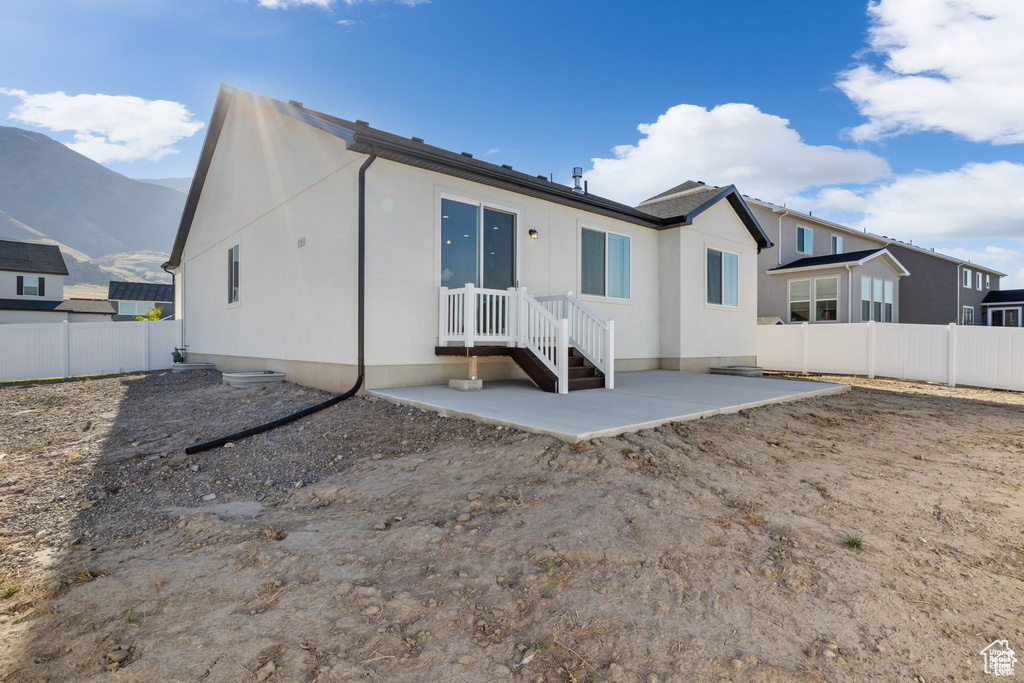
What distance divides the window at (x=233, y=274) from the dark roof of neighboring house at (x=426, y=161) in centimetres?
308

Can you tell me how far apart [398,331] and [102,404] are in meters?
4.89

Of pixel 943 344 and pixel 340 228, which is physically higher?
pixel 340 228

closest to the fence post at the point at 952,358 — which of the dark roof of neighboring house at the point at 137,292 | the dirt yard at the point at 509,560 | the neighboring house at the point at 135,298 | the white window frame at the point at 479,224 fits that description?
the dirt yard at the point at 509,560

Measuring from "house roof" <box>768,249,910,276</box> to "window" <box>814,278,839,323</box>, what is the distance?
0.69 metres

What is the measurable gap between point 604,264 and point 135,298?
46333mm

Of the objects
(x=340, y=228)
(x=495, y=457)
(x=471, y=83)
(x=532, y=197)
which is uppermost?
(x=471, y=83)

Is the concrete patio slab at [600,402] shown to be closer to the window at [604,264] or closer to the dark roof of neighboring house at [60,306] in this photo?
the window at [604,264]

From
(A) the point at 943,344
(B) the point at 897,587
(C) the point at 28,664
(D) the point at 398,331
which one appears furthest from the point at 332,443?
(A) the point at 943,344

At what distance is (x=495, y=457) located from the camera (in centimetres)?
411

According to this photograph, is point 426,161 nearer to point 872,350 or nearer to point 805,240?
point 872,350

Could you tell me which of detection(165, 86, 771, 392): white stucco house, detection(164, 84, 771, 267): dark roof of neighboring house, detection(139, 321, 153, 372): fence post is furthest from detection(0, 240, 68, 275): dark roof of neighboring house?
detection(165, 86, 771, 392): white stucco house

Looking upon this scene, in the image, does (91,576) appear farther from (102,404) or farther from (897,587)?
(102,404)

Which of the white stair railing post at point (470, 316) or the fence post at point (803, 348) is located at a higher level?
the white stair railing post at point (470, 316)

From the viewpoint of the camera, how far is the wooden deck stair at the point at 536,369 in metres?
7.09
